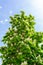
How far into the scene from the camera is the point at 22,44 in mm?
23406

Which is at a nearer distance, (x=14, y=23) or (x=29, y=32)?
(x=29, y=32)

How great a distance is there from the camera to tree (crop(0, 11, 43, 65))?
2323 cm

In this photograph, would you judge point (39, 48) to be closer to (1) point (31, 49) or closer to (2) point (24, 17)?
(1) point (31, 49)

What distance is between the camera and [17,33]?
25297mm

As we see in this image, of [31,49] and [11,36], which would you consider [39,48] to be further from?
[11,36]

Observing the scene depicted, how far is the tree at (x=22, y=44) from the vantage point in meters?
→ 23.2

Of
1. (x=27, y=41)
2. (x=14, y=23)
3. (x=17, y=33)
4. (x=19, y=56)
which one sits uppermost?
(x=14, y=23)

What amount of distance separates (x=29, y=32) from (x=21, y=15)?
304 cm

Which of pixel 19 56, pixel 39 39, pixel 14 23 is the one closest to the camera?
pixel 19 56

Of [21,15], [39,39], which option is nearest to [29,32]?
[39,39]

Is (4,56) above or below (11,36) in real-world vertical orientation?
below

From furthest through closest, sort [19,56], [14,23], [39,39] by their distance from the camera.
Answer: [14,23]
[39,39]
[19,56]

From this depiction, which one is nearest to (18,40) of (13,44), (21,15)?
(13,44)

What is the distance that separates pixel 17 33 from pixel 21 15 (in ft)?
9.36
